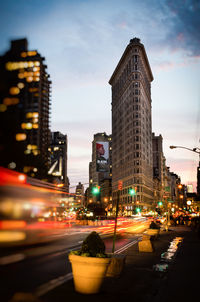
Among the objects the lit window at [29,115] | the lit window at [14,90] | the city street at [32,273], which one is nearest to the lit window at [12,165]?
the city street at [32,273]

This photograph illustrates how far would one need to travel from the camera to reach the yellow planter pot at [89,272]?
767cm

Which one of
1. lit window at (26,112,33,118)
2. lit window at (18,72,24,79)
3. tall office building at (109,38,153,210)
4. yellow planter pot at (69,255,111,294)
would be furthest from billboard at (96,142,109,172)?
yellow planter pot at (69,255,111,294)

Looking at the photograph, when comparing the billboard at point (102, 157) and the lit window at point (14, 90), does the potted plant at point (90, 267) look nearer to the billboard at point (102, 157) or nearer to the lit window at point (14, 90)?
the lit window at point (14, 90)

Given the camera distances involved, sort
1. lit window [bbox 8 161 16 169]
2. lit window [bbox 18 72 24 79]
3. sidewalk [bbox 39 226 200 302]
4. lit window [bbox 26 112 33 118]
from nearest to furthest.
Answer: sidewalk [bbox 39 226 200 302] < lit window [bbox 8 161 16 169] < lit window [bbox 18 72 24 79] < lit window [bbox 26 112 33 118]

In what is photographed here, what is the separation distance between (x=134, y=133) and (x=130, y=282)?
433 ft

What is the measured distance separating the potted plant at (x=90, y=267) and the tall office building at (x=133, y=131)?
128 metres

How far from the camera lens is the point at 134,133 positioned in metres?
140

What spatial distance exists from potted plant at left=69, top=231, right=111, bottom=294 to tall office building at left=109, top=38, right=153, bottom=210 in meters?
128

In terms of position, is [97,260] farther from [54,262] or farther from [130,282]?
[54,262]

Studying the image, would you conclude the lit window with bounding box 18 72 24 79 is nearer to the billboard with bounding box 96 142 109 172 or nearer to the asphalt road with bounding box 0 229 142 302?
the billboard with bounding box 96 142 109 172

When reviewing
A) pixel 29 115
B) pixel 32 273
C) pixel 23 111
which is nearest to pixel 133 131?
pixel 29 115

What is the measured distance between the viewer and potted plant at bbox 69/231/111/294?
25.2 ft

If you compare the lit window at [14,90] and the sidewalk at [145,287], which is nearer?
the sidewalk at [145,287]

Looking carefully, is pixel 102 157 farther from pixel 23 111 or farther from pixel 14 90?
pixel 14 90
